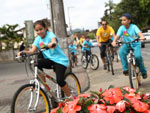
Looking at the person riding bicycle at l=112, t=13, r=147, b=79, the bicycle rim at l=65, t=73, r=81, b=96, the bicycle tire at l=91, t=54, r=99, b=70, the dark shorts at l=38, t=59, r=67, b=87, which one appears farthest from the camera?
the bicycle tire at l=91, t=54, r=99, b=70

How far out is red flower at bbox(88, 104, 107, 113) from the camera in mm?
1279

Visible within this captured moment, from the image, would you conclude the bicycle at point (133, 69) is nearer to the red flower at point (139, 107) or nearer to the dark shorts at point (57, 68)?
the dark shorts at point (57, 68)

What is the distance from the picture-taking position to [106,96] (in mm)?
1385

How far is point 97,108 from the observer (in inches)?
51.3

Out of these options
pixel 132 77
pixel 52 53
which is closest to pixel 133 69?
pixel 132 77

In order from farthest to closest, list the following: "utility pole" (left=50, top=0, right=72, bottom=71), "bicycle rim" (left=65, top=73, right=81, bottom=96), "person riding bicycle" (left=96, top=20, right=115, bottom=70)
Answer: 1. "person riding bicycle" (left=96, top=20, right=115, bottom=70)
2. "utility pole" (left=50, top=0, right=72, bottom=71)
3. "bicycle rim" (left=65, top=73, right=81, bottom=96)

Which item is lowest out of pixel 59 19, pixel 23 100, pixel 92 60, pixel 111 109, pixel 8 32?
pixel 23 100

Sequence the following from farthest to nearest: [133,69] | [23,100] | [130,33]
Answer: [130,33]
[133,69]
[23,100]

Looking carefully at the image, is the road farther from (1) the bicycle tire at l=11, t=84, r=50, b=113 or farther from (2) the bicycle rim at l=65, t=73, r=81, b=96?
(1) the bicycle tire at l=11, t=84, r=50, b=113

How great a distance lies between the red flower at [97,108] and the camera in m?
1.28

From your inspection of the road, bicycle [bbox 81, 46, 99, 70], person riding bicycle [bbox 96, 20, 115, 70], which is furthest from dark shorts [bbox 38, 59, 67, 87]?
bicycle [bbox 81, 46, 99, 70]

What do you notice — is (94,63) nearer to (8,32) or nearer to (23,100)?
(23,100)

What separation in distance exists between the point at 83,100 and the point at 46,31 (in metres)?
2.66

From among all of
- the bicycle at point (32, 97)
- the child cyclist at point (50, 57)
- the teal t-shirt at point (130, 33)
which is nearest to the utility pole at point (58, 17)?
the teal t-shirt at point (130, 33)
